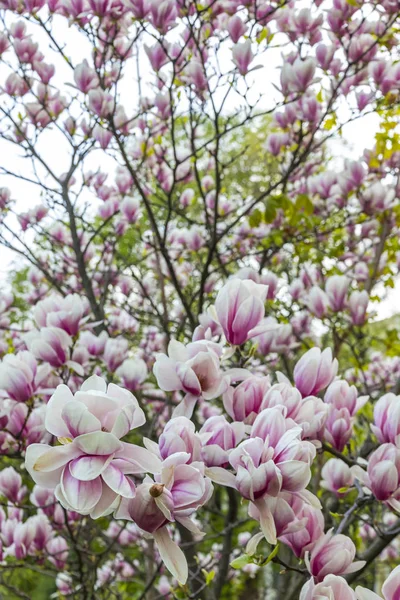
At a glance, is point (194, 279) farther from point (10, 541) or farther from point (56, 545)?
point (10, 541)

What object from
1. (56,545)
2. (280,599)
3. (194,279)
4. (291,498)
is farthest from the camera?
(194,279)

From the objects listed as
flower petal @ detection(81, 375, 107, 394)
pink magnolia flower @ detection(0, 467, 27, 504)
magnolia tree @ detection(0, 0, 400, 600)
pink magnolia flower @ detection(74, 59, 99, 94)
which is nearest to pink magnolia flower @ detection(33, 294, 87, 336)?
magnolia tree @ detection(0, 0, 400, 600)

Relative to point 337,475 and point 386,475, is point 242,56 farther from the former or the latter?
point 386,475

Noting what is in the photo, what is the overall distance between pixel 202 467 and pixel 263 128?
41.7ft

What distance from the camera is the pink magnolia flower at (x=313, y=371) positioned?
109cm

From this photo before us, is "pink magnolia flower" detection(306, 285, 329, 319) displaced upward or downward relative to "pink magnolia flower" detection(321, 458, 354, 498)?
upward

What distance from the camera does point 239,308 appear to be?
103 centimetres

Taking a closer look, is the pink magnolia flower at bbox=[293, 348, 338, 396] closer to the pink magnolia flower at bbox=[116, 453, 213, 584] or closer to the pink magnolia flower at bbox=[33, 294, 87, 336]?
the pink magnolia flower at bbox=[116, 453, 213, 584]

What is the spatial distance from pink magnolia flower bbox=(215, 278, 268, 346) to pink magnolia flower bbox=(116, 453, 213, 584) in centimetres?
36

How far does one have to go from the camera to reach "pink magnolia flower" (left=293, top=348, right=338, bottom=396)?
1.09m

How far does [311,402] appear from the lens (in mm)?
975

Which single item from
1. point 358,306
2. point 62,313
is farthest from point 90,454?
point 358,306

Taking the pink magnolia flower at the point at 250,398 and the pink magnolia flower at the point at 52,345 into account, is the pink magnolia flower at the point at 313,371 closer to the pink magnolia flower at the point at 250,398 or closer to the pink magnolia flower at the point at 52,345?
the pink magnolia flower at the point at 250,398

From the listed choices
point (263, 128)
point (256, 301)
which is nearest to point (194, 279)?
point (256, 301)
